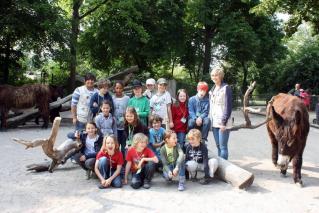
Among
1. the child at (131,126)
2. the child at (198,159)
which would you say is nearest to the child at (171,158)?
the child at (198,159)

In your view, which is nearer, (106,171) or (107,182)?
(107,182)

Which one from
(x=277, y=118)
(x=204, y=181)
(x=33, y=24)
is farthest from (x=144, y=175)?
(x=33, y=24)

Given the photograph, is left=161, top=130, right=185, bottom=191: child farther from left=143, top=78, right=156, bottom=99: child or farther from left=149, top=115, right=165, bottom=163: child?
A: left=143, top=78, right=156, bottom=99: child

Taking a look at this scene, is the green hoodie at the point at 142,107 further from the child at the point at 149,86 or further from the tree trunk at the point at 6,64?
the tree trunk at the point at 6,64

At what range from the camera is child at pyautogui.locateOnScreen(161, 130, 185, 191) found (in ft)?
23.2

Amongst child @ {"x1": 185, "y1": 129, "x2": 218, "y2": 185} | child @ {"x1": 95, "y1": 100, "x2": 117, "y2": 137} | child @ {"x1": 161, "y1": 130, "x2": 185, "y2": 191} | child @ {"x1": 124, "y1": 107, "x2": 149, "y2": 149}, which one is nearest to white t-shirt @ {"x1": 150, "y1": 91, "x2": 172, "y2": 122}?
child @ {"x1": 124, "y1": 107, "x2": 149, "y2": 149}

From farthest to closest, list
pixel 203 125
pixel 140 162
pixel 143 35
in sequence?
pixel 143 35, pixel 203 125, pixel 140 162

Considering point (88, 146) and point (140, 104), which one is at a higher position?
point (140, 104)

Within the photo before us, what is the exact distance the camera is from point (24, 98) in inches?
585

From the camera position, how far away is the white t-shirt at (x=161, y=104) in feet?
26.8

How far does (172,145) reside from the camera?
7.32 metres

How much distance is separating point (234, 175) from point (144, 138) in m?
1.62

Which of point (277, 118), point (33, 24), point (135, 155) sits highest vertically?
point (33, 24)

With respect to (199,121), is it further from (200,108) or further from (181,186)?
(181,186)
